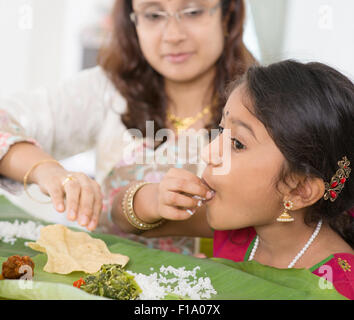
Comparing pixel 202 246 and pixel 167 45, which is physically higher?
pixel 167 45

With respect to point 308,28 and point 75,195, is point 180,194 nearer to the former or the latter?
point 75,195

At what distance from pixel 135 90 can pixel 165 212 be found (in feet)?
2.16

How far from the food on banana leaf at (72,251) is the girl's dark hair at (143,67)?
2.11 feet

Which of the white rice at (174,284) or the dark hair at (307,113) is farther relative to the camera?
the dark hair at (307,113)

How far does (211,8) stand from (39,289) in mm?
1031

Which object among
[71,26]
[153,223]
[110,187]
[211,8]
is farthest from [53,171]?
[71,26]

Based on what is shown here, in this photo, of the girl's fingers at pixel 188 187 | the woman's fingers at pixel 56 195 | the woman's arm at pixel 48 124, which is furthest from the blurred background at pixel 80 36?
the girl's fingers at pixel 188 187

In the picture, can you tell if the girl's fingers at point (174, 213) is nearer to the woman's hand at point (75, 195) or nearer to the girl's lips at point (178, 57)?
the woman's hand at point (75, 195)

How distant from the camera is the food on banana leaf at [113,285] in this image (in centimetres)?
68

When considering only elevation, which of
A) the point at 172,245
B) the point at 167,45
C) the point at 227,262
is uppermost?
the point at 167,45

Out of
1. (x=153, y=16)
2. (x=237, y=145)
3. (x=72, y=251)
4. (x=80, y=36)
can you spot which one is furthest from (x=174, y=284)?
(x=80, y=36)

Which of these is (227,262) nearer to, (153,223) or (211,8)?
(153,223)

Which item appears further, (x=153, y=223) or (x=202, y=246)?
(x=202, y=246)

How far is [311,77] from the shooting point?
97 cm
